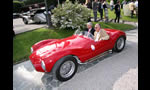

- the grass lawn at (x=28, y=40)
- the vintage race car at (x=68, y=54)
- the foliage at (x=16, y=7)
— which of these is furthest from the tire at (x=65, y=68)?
the foliage at (x=16, y=7)

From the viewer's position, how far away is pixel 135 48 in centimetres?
546

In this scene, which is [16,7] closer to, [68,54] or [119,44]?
[119,44]

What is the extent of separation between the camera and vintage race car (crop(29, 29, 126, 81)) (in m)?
3.37

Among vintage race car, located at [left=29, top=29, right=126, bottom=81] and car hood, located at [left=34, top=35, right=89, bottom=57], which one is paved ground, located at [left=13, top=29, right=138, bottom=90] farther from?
car hood, located at [left=34, top=35, right=89, bottom=57]

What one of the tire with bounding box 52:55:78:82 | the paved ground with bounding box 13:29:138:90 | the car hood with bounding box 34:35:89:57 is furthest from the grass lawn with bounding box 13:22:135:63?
the tire with bounding box 52:55:78:82

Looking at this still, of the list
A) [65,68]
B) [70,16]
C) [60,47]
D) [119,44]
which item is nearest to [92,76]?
[65,68]

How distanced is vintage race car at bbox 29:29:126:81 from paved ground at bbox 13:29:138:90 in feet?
1.06

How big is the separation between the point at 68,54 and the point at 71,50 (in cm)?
16

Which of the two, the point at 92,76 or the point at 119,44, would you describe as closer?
the point at 92,76

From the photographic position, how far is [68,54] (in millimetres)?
3541

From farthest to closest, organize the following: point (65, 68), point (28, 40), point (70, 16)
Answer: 1. point (70, 16)
2. point (28, 40)
3. point (65, 68)

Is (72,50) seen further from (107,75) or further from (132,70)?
(132,70)

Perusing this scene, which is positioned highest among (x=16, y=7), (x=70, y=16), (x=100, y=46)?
(x=16, y=7)
